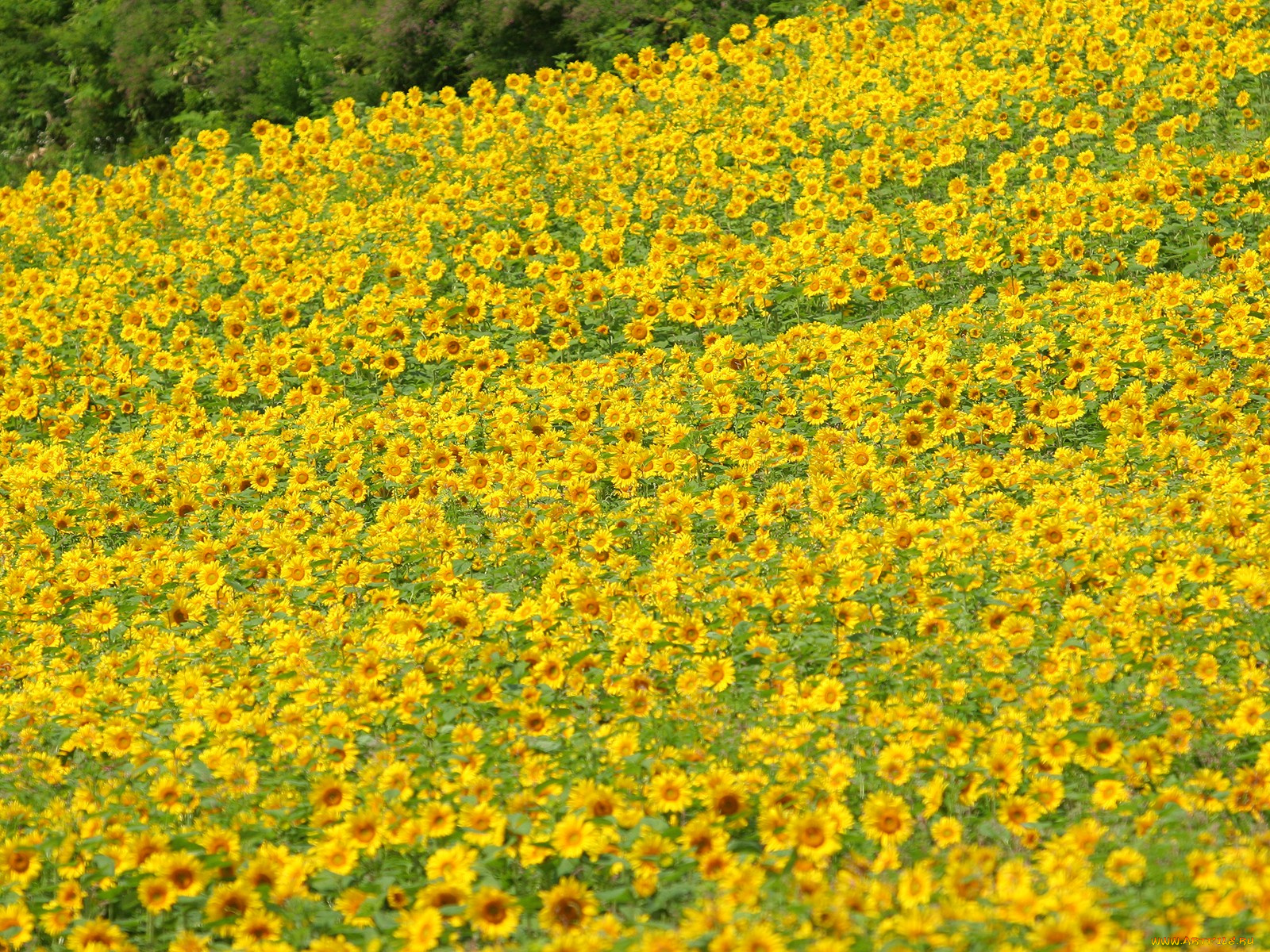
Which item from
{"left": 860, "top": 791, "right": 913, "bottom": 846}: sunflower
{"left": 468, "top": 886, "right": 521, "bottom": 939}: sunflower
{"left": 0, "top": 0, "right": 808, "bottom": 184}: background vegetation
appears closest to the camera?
{"left": 468, "top": 886, "right": 521, "bottom": 939}: sunflower

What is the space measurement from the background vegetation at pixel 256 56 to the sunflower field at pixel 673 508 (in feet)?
3.45

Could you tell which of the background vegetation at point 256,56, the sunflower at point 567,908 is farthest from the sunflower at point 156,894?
the background vegetation at point 256,56

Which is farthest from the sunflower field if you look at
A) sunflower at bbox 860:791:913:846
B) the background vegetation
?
the background vegetation

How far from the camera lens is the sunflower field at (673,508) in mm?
A: 4055

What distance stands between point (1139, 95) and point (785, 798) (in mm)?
7534

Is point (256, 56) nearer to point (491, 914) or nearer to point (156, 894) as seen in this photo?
point (156, 894)

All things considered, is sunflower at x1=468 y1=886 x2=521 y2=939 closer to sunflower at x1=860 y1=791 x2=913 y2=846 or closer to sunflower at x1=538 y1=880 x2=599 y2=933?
sunflower at x1=538 y1=880 x2=599 y2=933

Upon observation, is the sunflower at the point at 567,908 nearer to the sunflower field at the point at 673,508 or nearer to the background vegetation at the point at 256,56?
the sunflower field at the point at 673,508

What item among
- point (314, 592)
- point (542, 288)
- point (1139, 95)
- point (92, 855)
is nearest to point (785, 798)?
point (92, 855)

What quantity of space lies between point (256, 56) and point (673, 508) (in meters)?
10.2

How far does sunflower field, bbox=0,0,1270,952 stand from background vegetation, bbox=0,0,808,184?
1.05 m

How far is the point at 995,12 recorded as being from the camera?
1191 cm

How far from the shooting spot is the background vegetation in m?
13.4

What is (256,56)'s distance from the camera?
1432 centimetres
